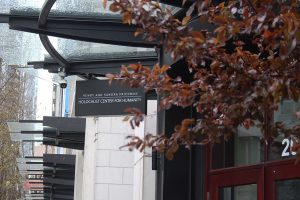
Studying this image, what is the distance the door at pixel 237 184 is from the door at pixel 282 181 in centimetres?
11

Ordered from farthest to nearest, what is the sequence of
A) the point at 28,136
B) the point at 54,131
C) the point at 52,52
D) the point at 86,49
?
1. the point at 28,136
2. the point at 54,131
3. the point at 86,49
4. the point at 52,52

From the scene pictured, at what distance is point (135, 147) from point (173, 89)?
32cm

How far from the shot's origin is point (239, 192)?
7066 mm

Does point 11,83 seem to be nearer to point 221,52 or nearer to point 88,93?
point 88,93

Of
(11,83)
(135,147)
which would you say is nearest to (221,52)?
(135,147)

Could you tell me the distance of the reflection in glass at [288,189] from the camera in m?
6.08

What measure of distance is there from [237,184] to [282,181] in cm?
79

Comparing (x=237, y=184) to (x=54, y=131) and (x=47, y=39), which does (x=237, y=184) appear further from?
(x=54, y=131)

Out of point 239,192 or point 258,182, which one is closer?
point 258,182

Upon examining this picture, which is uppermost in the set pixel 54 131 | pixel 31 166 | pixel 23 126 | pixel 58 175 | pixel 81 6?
pixel 81 6

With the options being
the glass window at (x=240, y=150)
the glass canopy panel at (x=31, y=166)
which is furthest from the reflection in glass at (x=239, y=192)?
the glass canopy panel at (x=31, y=166)

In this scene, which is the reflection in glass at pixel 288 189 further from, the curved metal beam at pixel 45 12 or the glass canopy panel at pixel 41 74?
the glass canopy panel at pixel 41 74

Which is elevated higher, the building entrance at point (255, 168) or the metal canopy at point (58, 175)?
the metal canopy at point (58, 175)

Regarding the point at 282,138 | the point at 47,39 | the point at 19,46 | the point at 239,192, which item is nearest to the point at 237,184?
the point at 239,192
